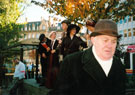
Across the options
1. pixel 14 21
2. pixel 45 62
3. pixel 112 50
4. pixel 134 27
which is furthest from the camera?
pixel 134 27

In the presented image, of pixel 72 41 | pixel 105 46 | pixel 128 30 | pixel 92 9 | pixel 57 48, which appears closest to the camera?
pixel 105 46

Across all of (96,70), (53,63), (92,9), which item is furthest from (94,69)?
(92,9)

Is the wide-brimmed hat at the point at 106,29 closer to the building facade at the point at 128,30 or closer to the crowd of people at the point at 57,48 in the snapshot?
the crowd of people at the point at 57,48

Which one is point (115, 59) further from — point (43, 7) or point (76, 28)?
point (43, 7)

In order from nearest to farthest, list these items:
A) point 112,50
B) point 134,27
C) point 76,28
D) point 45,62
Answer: point 112,50, point 76,28, point 45,62, point 134,27

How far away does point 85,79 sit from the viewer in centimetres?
163

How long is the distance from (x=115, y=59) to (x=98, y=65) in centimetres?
26

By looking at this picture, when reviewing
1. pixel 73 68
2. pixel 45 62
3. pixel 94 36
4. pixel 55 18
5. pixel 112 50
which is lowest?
pixel 45 62

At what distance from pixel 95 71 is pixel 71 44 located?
10.7ft

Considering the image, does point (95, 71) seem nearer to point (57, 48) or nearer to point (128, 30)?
point (57, 48)

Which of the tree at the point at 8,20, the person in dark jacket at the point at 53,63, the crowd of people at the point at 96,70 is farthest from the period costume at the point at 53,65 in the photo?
the tree at the point at 8,20

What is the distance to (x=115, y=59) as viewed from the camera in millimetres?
1843

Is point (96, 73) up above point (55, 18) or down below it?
below

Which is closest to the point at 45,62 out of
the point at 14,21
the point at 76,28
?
the point at 76,28
